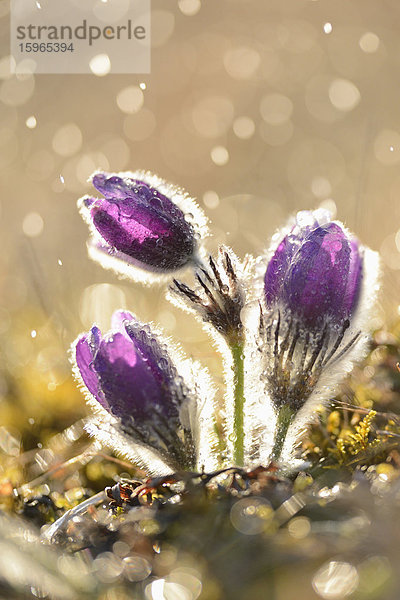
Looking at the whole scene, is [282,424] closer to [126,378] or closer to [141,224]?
[126,378]

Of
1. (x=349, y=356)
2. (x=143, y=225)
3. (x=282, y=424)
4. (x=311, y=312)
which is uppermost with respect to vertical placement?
(x=143, y=225)

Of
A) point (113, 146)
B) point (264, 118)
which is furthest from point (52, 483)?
point (264, 118)

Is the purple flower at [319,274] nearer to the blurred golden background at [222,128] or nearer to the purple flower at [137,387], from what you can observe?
the purple flower at [137,387]

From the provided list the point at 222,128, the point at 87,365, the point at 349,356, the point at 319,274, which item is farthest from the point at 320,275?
the point at 222,128

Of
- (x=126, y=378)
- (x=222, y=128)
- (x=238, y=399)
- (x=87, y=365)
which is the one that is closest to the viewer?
(x=126, y=378)

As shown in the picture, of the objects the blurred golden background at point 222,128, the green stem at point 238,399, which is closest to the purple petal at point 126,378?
the green stem at point 238,399
